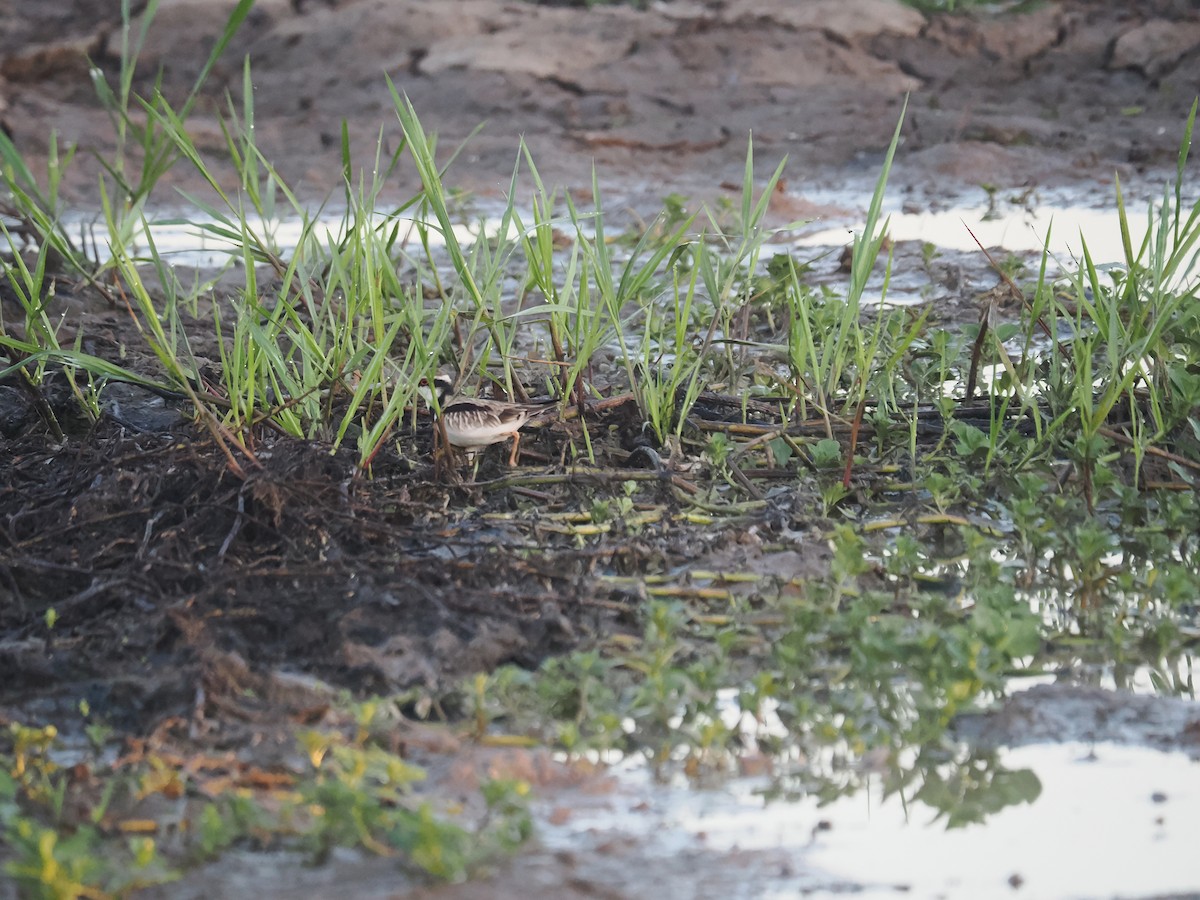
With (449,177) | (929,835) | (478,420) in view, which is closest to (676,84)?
(449,177)

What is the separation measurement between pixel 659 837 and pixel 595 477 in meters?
1.18

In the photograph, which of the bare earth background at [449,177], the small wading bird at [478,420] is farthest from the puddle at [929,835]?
the small wading bird at [478,420]

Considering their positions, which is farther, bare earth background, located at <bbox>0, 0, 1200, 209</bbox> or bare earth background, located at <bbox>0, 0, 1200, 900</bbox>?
bare earth background, located at <bbox>0, 0, 1200, 209</bbox>

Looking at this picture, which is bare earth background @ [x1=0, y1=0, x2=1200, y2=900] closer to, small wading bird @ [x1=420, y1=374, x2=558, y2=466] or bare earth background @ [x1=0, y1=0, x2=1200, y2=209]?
bare earth background @ [x1=0, y1=0, x2=1200, y2=209]

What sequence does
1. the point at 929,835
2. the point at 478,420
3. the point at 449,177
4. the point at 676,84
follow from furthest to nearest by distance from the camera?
the point at 676,84 → the point at 449,177 → the point at 478,420 → the point at 929,835

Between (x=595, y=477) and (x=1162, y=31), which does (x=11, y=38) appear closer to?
(x=1162, y=31)

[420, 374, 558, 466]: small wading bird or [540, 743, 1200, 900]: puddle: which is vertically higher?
[420, 374, 558, 466]: small wading bird

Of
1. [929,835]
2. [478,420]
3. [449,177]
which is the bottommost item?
[929,835]

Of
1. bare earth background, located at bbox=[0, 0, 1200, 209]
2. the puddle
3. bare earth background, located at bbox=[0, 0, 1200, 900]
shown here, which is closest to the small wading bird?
bare earth background, located at bbox=[0, 0, 1200, 900]

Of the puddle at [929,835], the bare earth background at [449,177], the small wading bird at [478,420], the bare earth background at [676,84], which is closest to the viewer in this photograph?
Answer: the puddle at [929,835]

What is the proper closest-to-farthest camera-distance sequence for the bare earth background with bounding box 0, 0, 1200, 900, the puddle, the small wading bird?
the puddle
the bare earth background with bounding box 0, 0, 1200, 900
the small wading bird

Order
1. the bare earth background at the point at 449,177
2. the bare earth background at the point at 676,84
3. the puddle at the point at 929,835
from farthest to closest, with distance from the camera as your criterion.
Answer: the bare earth background at the point at 676,84, the bare earth background at the point at 449,177, the puddle at the point at 929,835

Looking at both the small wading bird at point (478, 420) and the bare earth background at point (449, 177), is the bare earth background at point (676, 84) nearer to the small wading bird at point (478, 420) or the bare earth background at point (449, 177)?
the bare earth background at point (449, 177)

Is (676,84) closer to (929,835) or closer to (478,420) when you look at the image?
(478,420)
